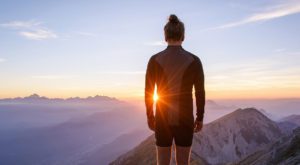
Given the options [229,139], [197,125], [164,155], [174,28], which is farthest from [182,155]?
[229,139]

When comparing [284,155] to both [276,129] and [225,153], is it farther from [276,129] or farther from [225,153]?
[276,129]

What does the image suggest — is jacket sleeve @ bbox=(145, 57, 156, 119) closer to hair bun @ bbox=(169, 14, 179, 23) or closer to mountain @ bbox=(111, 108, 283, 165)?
hair bun @ bbox=(169, 14, 179, 23)

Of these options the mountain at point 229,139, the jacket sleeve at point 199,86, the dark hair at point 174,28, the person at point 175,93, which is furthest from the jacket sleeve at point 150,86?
the mountain at point 229,139

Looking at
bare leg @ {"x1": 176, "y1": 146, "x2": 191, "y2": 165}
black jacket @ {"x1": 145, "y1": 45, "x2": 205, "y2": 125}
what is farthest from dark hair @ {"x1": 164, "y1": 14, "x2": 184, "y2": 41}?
bare leg @ {"x1": 176, "y1": 146, "x2": 191, "y2": 165}

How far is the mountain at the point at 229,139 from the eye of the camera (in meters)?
66.9

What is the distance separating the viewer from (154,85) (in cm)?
813

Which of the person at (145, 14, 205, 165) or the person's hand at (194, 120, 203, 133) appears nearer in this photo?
the person at (145, 14, 205, 165)

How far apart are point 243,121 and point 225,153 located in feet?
38.6

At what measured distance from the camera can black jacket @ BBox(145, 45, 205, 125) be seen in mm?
7840

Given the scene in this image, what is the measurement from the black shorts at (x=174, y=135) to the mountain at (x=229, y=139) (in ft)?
185

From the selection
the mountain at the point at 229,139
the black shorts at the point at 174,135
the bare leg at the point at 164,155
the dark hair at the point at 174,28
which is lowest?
the mountain at the point at 229,139

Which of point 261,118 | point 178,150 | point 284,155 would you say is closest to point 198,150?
point 261,118

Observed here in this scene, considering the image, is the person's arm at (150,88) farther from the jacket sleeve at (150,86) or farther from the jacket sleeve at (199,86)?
the jacket sleeve at (199,86)

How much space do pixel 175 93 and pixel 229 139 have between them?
67.6m
